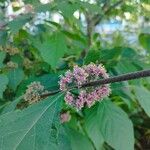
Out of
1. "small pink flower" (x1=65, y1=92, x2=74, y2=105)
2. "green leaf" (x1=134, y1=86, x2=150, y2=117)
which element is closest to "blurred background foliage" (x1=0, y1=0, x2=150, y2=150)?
"green leaf" (x1=134, y1=86, x2=150, y2=117)

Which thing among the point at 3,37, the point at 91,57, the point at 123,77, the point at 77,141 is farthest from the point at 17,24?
the point at 123,77

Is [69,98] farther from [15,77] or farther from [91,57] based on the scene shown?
[15,77]

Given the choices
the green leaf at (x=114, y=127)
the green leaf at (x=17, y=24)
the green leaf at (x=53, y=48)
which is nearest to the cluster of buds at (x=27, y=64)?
the green leaf at (x=53, y=48)

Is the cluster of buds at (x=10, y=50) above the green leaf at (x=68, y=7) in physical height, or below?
below

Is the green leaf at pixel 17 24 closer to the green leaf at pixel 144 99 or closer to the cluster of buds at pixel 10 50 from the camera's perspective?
the cluster of buds at pixel 10 50

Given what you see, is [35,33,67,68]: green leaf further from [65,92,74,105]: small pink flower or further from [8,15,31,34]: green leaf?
[65,92,74,105]: small pink flower
